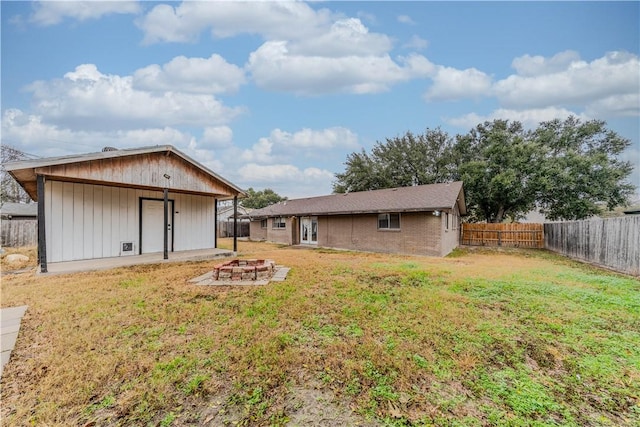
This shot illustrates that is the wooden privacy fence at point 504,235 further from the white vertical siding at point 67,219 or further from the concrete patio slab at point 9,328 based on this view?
the concrete patio slab at point 9,328

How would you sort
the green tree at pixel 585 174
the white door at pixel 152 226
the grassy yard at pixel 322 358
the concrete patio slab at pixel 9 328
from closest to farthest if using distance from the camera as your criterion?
the grassy yard at pixel 322 358, the concrete patio slab at pixel 9 328, the white door at pixel 152 226, the green tree at pixel 585 174

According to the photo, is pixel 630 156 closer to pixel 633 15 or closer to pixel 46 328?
pixel 633 15

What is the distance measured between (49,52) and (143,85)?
128 inches

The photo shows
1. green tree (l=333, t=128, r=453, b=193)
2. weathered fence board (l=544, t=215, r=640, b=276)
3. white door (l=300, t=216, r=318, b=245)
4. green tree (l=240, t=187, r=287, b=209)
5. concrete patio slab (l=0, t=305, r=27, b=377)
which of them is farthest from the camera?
green tree (l=240, t=187, r=287, b=209)

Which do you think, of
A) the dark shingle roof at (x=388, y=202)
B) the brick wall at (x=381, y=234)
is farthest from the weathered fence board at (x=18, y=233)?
the brick wall at (x=381, y=234)

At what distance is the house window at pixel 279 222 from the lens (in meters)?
20.1

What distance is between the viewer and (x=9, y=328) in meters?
3.83

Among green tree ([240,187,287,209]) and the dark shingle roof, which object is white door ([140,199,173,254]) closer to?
the dark shingle roof

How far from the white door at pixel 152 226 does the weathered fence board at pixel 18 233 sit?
982cm

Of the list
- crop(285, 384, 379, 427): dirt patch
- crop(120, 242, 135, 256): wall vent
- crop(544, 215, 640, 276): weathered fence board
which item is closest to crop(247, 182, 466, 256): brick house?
crop(544, 215, 640, 276): weathered fence board

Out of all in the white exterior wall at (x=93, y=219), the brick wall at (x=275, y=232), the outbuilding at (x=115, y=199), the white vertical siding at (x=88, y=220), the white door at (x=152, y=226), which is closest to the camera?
the outbuilding at (x=115, y=199)

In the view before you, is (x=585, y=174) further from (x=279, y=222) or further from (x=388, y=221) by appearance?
(x=279, y=222)

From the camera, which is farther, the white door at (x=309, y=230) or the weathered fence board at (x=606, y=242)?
the white door at (x=309, y=230)

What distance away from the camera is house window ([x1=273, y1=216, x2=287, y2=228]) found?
20094mm
